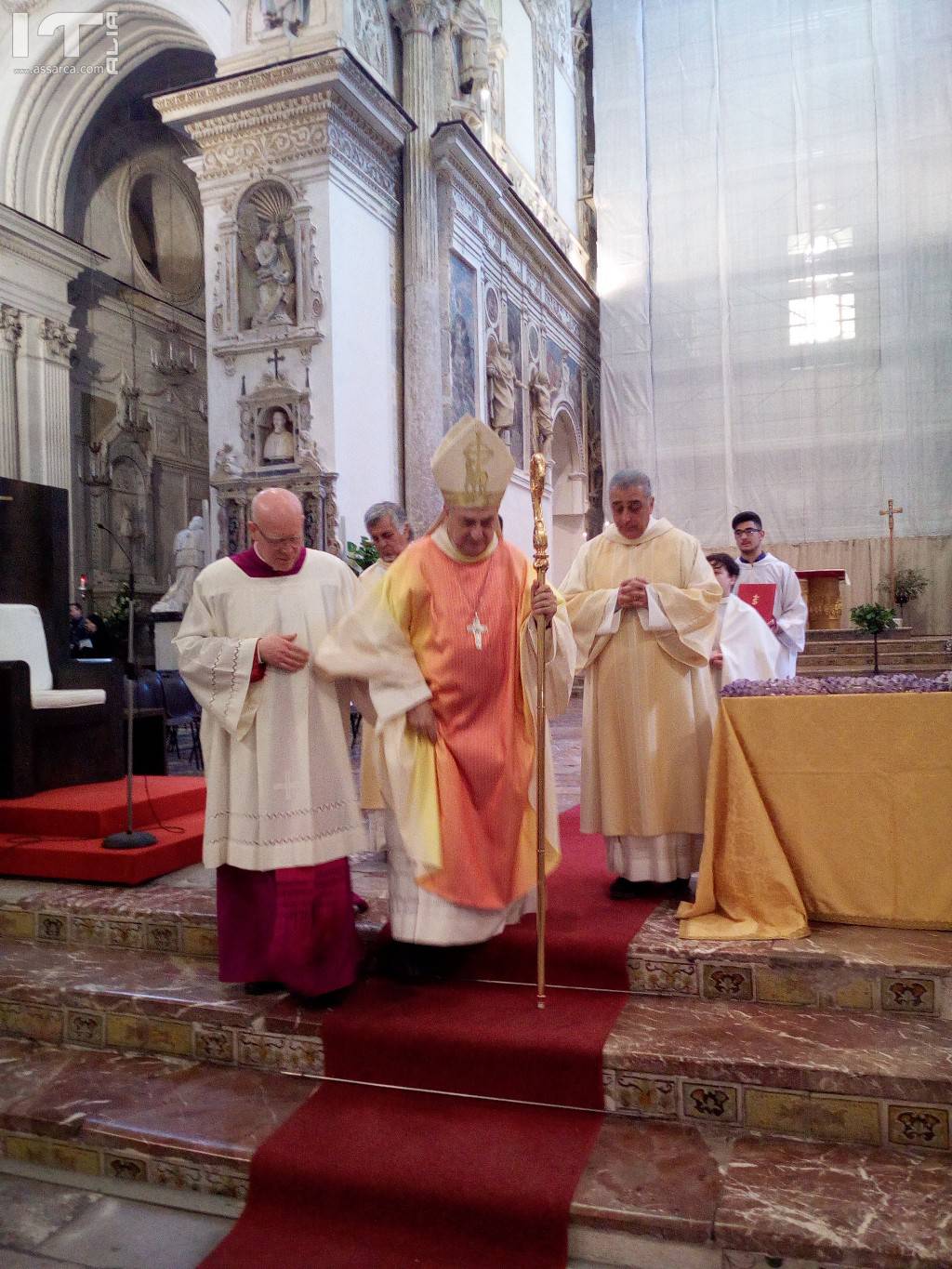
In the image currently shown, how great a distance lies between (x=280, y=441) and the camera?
10.7 metres

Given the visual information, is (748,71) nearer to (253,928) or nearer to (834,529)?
(834,529)

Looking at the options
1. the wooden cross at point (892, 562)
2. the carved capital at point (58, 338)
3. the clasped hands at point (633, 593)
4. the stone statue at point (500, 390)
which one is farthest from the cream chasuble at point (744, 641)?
the carved capital at point (58, 338)

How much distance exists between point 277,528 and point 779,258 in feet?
46.8

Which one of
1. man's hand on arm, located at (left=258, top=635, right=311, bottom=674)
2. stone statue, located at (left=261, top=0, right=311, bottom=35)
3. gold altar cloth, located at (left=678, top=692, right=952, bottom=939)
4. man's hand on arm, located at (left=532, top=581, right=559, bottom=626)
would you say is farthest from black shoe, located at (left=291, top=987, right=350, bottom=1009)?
stone statue, located at (left=261, top=0, right=311, bottom=35)

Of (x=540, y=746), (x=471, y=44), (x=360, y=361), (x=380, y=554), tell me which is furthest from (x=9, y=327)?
(x=540, y=746)

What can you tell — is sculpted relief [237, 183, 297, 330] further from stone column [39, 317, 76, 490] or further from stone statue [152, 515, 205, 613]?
stone column [39, 317, 76, 490]

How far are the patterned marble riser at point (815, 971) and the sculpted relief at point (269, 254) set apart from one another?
880 centimetres

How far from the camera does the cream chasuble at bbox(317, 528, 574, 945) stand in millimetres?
3127

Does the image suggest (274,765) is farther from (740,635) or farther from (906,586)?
(906,586)

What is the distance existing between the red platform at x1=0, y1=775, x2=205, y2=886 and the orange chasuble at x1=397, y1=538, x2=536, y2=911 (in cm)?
187

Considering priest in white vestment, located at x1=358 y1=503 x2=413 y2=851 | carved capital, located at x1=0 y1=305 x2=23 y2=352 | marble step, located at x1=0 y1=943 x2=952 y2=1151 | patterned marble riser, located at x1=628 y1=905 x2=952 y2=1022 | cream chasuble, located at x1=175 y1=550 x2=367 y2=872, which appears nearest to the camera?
marble step, located at x1=0 y1=943 x2=952 y2=1151

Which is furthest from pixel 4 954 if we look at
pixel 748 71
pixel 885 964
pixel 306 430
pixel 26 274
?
pixel 748 71

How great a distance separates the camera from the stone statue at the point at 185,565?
1138cm

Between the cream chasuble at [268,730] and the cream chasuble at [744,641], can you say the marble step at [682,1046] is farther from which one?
the cream chasuble at [744,641]
